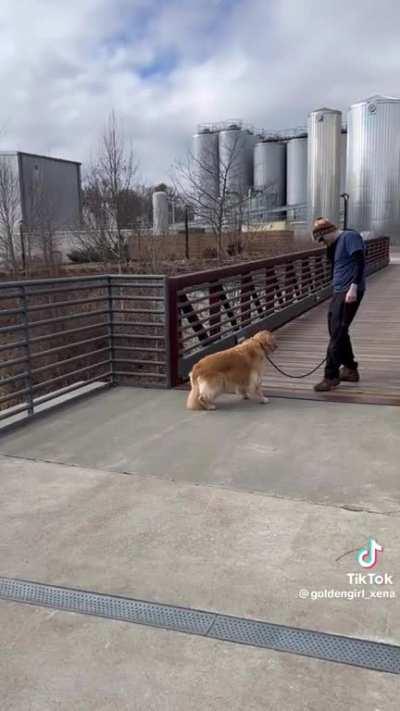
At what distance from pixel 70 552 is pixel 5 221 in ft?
68.1

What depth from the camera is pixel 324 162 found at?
55.4m

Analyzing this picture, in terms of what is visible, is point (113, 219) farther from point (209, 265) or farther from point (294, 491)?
point (294, 491)

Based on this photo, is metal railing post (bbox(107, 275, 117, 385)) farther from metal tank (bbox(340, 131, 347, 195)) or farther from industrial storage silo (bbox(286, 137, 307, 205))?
industrial storage silo (bbox(286, 137, 307, 205))

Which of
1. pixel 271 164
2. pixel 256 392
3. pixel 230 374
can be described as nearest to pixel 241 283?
pixel 256 392

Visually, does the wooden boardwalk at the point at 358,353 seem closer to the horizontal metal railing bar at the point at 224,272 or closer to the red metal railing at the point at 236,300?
the red metal railing at the point at 236,300

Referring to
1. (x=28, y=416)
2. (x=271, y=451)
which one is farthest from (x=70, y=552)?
(x=28, y=416)

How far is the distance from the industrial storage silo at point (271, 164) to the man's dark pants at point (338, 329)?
61.0 metres

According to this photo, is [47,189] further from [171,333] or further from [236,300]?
[171,333]

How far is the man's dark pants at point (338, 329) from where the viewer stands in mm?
6086

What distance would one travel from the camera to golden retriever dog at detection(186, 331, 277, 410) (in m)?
5.46

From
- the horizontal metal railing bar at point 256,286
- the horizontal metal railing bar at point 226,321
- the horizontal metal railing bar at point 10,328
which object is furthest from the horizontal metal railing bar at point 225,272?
the horizontal metal railing bar at point 10,328

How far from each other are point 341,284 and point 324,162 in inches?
2086

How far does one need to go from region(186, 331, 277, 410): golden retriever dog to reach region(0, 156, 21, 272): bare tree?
15923 mm

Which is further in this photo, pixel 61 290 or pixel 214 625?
pixel 61 290
